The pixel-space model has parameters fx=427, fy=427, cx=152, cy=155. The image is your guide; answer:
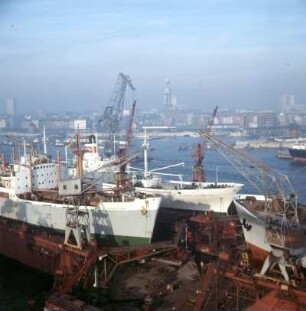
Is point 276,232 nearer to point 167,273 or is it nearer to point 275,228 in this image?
point 275,228

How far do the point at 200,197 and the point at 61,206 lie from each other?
4489 millimetres

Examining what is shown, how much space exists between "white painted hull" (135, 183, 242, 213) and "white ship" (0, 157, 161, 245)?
7.36ft

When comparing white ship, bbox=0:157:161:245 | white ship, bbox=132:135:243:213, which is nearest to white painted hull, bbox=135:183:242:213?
white ship, bbox=132:135:243:213

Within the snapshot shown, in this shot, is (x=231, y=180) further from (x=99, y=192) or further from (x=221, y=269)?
(x=221, y=269)

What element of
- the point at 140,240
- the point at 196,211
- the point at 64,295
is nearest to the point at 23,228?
the point at 140,240

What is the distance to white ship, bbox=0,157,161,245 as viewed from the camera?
33.9ft

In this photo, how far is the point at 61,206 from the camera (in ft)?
36.0

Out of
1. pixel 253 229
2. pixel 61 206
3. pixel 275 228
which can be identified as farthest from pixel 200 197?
pixel 275 228

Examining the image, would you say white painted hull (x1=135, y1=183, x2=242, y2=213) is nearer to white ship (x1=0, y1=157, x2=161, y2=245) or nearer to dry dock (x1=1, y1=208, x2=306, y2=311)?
dry dock (x1=1, y1=208, x2=306, y2=311)

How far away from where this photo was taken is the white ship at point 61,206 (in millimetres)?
10344

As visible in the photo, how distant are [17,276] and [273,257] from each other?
241 inches

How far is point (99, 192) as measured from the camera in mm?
11539

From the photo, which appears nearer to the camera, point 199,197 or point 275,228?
point 275,228

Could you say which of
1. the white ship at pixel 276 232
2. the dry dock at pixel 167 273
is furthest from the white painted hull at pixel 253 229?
the dry dock at pixel 167 273
